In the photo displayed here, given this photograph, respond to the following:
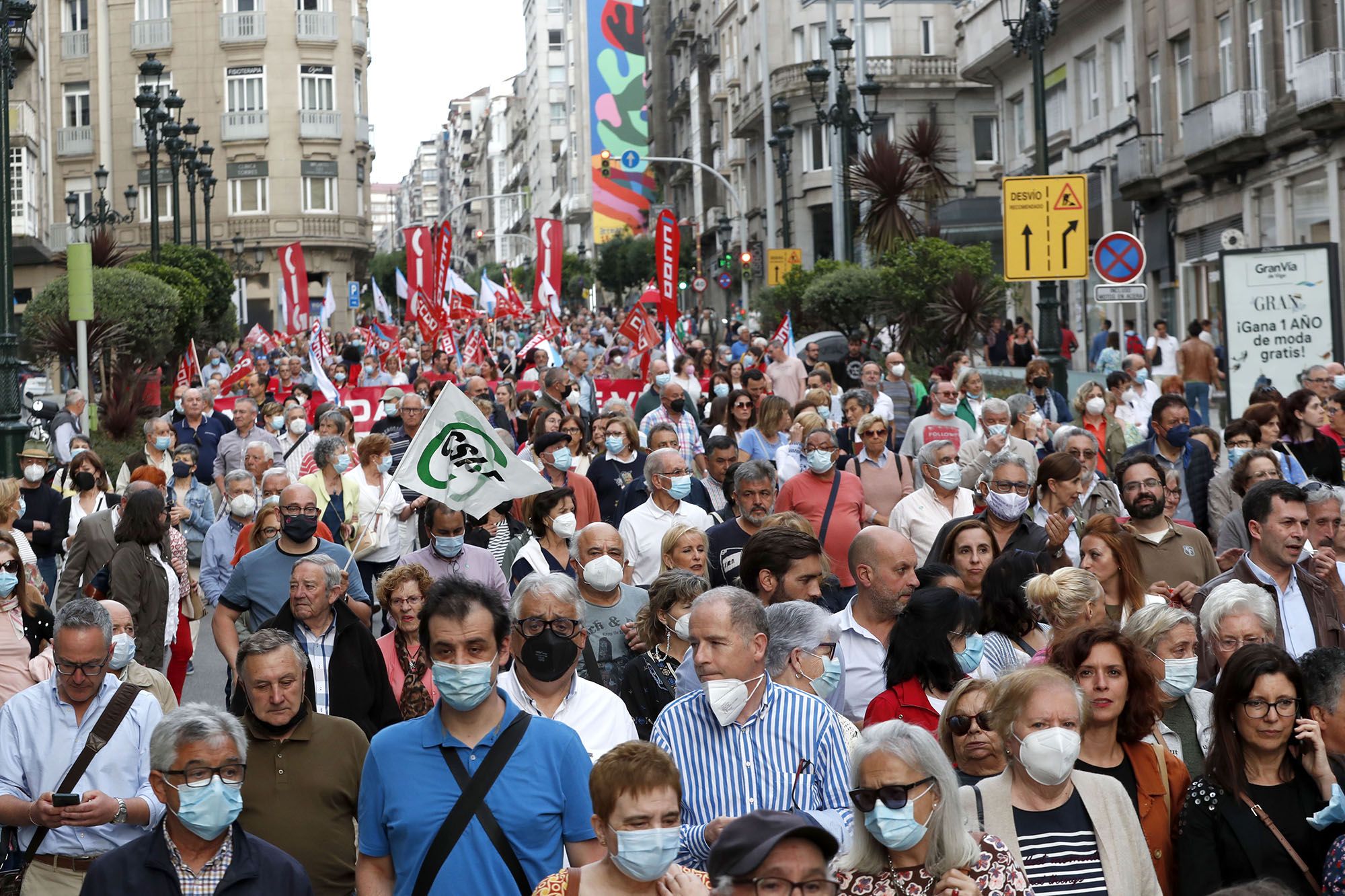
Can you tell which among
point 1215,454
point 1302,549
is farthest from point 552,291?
point 1302,549

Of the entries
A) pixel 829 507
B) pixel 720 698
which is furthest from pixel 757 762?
pixel 829 507

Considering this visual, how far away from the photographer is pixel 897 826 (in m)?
4.44

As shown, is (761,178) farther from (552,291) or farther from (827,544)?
(827,544)

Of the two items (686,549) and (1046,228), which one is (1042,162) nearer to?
(1046,228)

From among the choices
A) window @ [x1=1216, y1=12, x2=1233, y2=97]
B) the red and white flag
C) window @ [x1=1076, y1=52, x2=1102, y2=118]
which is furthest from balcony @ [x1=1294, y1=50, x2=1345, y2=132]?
the red and white flag

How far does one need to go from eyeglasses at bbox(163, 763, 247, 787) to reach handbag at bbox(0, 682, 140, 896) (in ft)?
4.52

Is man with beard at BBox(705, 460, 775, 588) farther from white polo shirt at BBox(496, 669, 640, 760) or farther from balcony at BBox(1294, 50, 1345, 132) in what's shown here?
balcony at BBox(1294, 50, 1345, 132)

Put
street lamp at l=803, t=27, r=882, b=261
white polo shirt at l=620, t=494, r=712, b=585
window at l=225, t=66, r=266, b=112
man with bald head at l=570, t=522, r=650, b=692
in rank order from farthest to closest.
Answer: window at l=225, t=66, r=266, b=112 < street lamp at l=803, t=27, r=882, b=261 < white polo shirt at l=620, t=494, r=712, b=585 < man with bald head at l=570, t=522, r=650, b=692

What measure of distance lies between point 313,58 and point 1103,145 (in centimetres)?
4827

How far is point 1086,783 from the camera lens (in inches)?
202

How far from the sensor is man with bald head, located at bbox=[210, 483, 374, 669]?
8.64 metres

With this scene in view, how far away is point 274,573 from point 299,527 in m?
0.25

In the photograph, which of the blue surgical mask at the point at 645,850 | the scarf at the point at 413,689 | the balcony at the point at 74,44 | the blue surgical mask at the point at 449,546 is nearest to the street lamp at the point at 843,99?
the blue surgical mask at the point at 449,546

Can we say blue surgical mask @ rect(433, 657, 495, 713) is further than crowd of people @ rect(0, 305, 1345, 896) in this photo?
Yes
